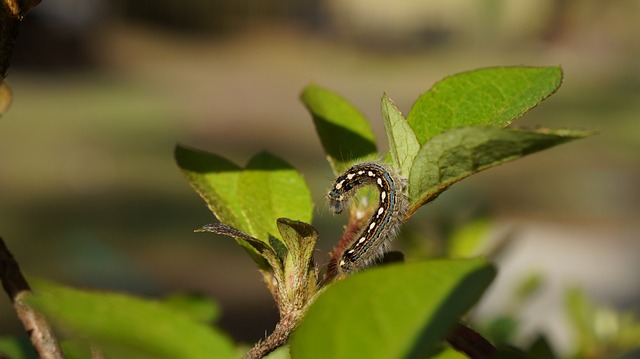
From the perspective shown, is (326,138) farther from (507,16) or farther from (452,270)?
(507,16)

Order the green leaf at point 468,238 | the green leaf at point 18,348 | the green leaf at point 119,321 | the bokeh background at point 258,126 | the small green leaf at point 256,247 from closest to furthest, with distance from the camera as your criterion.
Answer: the green leaf at point 119,321
the small green leaf at point 256,247
the green leaf at point 18,348
the green leaf at point 468,238
the bokeh background at point 258,126

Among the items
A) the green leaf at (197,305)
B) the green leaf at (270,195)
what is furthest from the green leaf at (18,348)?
the green leaf at (270,195)

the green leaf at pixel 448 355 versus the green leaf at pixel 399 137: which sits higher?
the green leaf at pixel 399 137

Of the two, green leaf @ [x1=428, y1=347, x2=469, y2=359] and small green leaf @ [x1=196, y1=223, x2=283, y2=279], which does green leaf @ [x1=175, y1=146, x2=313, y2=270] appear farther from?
green leaf @ [x1=428, y1=347, x2=469, y2=359]

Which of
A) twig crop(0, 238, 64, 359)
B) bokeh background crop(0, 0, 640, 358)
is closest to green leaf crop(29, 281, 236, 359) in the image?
twig crop(0, 238, 64, 359)

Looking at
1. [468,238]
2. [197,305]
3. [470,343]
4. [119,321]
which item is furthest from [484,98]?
[468,238]

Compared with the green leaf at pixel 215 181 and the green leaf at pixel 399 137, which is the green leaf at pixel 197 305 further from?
the green leaf at pixel 399 137
